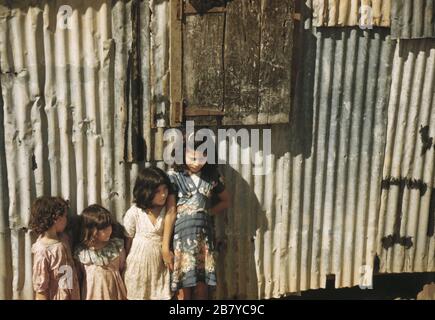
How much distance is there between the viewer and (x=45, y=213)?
17.0 ft

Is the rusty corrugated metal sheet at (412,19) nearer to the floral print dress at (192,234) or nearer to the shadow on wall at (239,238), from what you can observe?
the shadow on wall at (239,238)

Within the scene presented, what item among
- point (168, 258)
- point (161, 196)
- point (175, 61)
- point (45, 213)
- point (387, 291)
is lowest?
point (387, 291)

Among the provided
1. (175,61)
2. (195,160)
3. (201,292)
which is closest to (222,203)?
(195,160)

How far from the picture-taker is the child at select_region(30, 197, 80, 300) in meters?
5.21

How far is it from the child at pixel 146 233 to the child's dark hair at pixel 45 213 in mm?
569

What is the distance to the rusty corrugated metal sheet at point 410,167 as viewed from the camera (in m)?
5.64

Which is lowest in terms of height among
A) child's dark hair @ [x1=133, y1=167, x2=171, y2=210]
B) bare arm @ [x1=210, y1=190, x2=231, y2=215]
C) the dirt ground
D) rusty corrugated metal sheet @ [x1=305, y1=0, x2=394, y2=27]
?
the dirt ground

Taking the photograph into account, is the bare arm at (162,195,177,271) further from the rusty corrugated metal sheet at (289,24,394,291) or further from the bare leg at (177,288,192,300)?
the rusty corrugated metal sheet at (289,24,394,291)

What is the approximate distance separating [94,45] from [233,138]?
1.37 metres

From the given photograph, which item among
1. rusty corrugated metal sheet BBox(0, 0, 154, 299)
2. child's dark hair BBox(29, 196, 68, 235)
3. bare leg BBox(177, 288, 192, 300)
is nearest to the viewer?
rusty corrugated metal sheet BBox(0, 0, 154, 299)

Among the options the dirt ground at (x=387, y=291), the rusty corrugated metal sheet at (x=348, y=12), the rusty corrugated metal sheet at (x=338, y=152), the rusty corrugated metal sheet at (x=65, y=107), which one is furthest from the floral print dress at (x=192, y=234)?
the rusty corrugated metal sheet at (x=348, y=12)

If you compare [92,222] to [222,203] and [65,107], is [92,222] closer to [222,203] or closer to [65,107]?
[65,107]

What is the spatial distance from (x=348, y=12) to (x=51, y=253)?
3.12 meters

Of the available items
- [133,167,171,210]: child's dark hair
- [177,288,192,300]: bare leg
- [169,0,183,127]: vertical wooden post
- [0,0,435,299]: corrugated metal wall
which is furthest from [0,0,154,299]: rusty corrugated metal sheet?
[177,288,192,300]: bare leg
